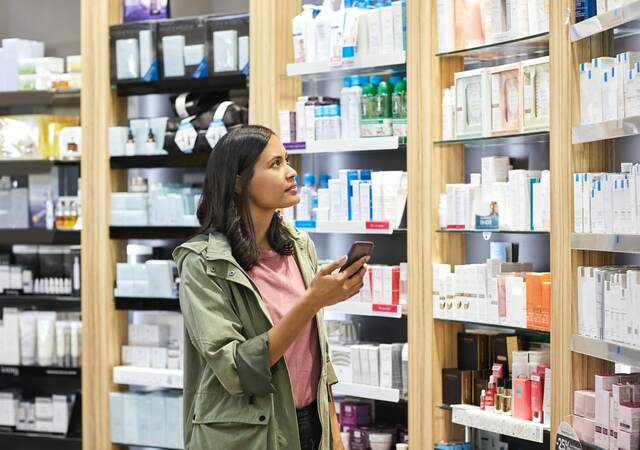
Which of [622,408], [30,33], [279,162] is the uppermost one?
[30,33]

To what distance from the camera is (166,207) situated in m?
6.34

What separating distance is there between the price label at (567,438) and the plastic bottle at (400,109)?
174 centimetres

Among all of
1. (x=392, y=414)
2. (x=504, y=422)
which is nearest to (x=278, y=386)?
(x=504, y=422)

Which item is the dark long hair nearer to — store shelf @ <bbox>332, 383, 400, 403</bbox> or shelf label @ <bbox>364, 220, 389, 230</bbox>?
shelf label @ <bbox>364, 220, 389, 230</bbox>

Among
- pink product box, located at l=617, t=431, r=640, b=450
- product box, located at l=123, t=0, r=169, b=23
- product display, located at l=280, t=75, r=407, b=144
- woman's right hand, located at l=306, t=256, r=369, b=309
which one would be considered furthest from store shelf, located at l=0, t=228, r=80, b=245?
pink product box, located at l=617, t=431, r=640, b=450

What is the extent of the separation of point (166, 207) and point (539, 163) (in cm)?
239

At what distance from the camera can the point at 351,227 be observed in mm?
5410

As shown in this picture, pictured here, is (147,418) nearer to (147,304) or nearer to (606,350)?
(147,304)

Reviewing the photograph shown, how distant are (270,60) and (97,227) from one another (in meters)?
1.60

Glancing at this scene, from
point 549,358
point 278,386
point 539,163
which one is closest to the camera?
point 278,386

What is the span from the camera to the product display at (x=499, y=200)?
14.9 feet

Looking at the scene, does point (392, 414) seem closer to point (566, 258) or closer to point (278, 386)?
point (566, 258)

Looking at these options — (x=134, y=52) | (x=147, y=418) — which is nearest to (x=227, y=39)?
(x=134, y=52)

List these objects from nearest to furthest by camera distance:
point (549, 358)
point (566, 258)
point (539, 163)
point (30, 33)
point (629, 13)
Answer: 1. point (629, 13)
2. point (566, 258)
3. point (549, 358)
4. point (539, 163)
5. point (30, 33)
